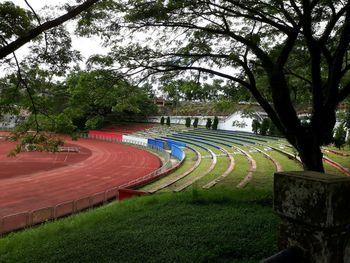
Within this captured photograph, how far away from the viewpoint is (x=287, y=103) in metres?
10.7

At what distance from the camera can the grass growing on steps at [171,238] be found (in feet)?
19.5

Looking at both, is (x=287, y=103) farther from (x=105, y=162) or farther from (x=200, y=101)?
(x=200, y=101)

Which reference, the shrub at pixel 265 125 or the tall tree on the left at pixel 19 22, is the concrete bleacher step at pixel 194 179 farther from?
the shrub at pixel 265 125

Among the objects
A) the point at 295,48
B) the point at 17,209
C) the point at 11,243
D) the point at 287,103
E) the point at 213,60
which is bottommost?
the point at 17,209

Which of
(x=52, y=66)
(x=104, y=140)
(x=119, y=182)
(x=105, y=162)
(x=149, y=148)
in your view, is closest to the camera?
(x=52, y=66)

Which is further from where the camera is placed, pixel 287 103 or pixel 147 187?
pixel 147 187

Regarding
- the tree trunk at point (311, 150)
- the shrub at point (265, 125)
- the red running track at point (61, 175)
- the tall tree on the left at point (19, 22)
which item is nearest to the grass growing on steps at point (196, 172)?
the red running track at point (61, 175)

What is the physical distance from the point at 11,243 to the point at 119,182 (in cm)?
1582

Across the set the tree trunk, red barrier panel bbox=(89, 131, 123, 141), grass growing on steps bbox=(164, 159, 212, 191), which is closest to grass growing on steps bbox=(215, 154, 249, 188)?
grass growing on steps bbox=(164, 159, 212, 191)

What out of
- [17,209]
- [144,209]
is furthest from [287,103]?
[17,209]

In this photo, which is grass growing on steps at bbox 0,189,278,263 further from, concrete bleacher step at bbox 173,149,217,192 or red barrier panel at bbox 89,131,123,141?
red barrier panel at bbox 89,131,123,141

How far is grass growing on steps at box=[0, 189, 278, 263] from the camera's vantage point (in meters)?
5.94

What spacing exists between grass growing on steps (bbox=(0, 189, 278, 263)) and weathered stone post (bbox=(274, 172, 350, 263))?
324cm

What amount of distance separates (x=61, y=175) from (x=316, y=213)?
2732 cm
